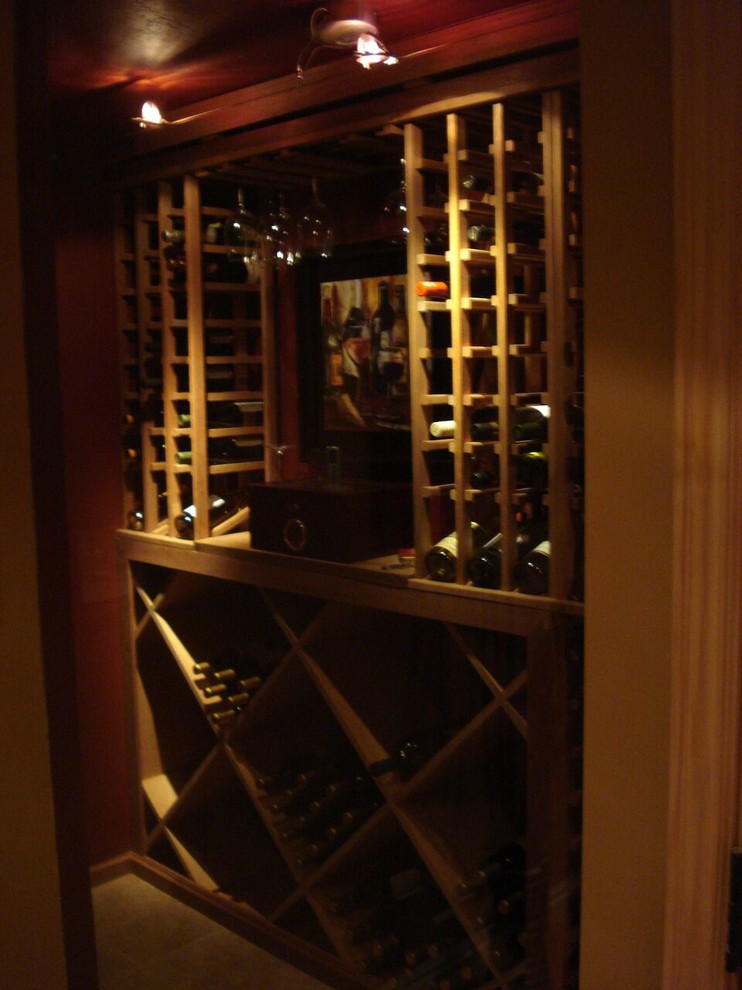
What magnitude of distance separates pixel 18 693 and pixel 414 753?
115cm

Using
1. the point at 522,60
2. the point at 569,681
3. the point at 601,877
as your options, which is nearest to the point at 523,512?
the point at 569,681

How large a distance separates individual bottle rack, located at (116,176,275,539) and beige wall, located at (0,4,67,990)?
52.8 inches

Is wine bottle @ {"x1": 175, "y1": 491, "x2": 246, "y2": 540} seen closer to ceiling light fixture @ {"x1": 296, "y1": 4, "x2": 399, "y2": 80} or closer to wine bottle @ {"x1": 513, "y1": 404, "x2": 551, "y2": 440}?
wine bottle @ {"x1": 513, "y1": 404, "x2": 551, "y2": 440}

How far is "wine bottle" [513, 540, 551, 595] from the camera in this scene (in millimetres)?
1583

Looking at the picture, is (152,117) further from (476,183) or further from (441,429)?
(441,429)

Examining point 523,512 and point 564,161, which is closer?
point 564,161

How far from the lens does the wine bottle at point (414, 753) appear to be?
6.35ft

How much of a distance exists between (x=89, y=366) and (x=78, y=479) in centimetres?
28

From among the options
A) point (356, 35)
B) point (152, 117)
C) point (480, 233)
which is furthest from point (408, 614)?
point (152, 117)

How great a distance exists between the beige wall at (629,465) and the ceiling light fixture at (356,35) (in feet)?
2.81

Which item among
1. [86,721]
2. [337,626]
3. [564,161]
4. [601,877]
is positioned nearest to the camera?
[601,877]

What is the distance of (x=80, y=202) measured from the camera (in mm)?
2361

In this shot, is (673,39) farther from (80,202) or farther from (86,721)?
(86,721)

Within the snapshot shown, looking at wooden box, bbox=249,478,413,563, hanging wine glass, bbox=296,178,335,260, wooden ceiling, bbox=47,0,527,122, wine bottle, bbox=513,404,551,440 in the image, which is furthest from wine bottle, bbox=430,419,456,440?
wooden ceiling, bbox=47,0,527,122
